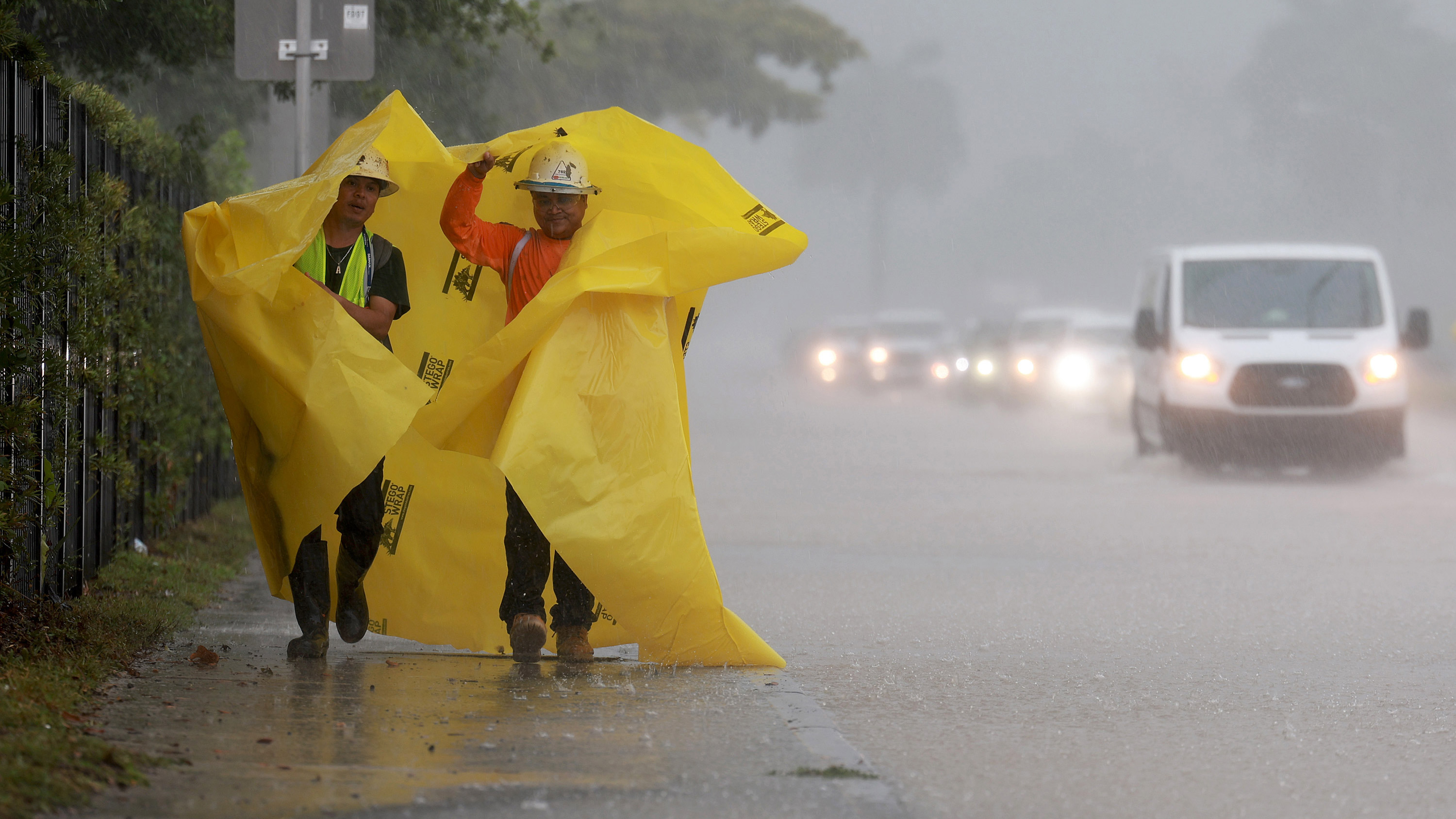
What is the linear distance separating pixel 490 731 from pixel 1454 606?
5.38 metres

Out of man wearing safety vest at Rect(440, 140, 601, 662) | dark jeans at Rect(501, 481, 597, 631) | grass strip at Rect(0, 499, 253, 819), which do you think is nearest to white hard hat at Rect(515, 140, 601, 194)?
man wearing safety vest at Rect(440, 140, 601, 662)

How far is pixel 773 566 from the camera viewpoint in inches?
402

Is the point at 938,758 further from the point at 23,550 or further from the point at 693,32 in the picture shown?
the point at 693,32

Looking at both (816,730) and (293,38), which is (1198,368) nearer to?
(293,38)

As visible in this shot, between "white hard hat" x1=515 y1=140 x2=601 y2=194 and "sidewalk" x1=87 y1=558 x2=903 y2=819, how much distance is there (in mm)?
1698

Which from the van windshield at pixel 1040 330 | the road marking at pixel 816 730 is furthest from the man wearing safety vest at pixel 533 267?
the van windshield at pixel 1040 330

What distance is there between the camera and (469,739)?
5133 millimetres

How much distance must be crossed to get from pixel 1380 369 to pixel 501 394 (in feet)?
40.1

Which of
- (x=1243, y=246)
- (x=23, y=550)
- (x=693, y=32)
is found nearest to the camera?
(x=23, y=550)

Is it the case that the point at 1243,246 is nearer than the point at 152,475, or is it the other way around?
the point at 152,475

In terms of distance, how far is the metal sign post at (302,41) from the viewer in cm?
869

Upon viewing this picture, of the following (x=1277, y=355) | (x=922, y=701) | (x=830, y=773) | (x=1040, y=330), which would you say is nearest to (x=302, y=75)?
(x=922, y=701)

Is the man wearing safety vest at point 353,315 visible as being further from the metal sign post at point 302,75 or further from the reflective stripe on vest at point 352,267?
the metal sign post at point 302,75

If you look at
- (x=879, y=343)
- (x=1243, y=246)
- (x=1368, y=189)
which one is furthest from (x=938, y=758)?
(x=1368, y=189)
